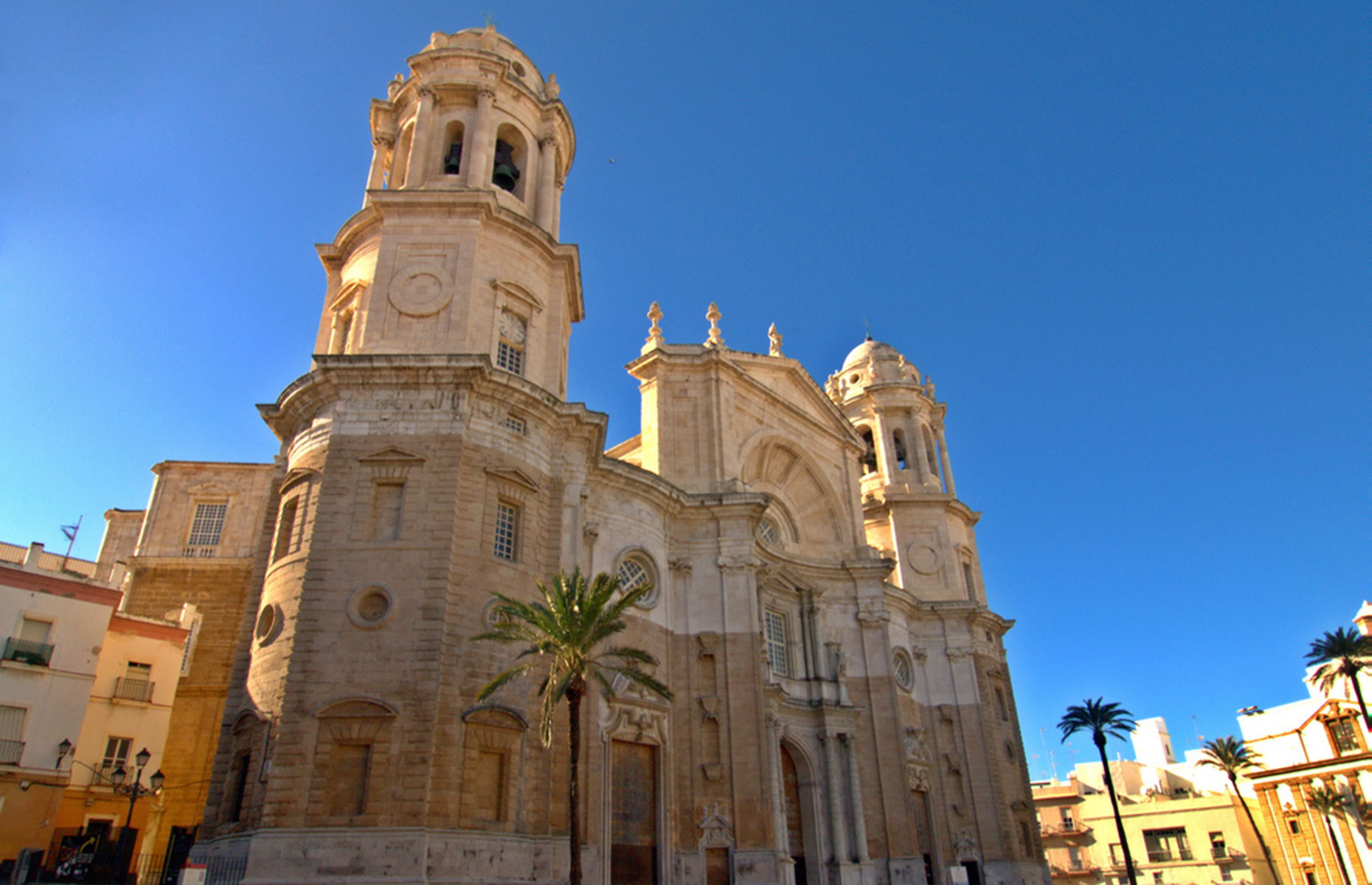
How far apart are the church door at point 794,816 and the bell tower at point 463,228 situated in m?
16.0

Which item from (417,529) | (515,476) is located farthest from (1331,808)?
(417,529)

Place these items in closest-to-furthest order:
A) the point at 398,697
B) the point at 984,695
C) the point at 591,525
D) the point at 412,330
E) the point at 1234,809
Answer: the point at 398,697 < the point at 412,330 < the point at 591,525 < the point at 984,695 < the point at 1234,809

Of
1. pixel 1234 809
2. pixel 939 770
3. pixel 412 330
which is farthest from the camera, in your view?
pixel 1234 809

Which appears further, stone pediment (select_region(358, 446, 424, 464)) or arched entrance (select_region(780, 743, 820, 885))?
arched entrance (select_region(780, 743, 820, 885))

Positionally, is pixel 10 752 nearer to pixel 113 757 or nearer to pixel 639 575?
pixel 113 757

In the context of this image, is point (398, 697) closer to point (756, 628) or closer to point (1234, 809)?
point (756, 628)

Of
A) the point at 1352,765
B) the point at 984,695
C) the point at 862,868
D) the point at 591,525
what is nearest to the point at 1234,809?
the point at 1352,765

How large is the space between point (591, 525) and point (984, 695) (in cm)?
2459

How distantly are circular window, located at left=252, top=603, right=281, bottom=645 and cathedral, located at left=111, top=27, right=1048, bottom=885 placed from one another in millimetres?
87

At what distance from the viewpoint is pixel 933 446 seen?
5034 centimetres

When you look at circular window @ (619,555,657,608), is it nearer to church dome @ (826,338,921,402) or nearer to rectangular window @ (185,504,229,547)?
rectangular window @ (185,504,229,547)

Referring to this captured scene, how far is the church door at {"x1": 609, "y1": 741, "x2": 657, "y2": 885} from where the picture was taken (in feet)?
80.6

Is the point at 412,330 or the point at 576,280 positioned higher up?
the point at 576,280

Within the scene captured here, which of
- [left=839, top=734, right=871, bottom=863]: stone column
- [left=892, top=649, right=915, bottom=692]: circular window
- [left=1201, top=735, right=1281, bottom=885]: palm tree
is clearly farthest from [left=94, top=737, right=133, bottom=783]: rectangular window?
[left=1201, top=735, right=1281, bottom=885]: palm tree
